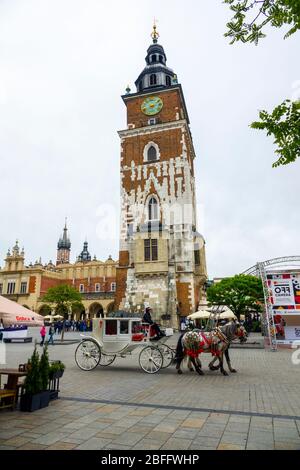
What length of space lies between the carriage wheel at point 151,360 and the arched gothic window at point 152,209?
20.3 m

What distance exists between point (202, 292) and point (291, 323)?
14481 mm

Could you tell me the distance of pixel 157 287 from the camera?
28.0 metres

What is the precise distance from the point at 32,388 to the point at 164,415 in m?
2.54

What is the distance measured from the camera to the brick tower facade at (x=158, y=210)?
27938mm

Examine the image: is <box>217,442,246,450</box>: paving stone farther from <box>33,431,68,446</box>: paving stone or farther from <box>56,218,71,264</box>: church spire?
<box>56,218,71,264</box>: church spire

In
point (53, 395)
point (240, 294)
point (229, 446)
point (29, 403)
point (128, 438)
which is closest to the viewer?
point (229, 446)

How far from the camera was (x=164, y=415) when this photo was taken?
5465mm

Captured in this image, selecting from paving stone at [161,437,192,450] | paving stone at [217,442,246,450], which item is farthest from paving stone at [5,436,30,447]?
paving stone at [217,442,246,450]

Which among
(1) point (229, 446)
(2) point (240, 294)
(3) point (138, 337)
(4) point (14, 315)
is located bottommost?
(1) point (229, 446)

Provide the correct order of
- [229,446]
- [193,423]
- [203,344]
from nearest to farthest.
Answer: [229,446] < [193,423] < [203,344]

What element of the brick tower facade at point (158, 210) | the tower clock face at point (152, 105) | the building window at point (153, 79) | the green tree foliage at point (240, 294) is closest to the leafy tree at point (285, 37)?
the green tree foliage at point (240, 294)

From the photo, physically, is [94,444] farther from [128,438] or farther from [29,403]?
[29,403]

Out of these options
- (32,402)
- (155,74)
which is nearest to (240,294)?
(32,402)
